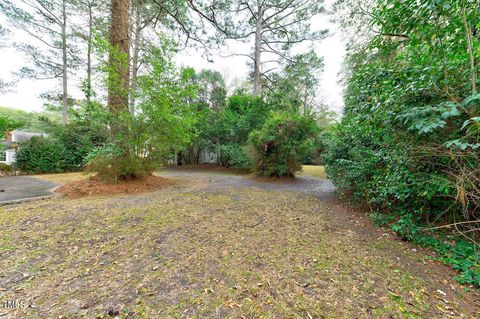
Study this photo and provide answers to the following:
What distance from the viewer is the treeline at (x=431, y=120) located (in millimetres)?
1671

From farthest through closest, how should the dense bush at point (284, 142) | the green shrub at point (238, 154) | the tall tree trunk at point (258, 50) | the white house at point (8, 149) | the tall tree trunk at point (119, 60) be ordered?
the tall tree trunk at point (258, 50) → the green shrub at point (238, 154) → the white house at point (8, 149) → the dense bush at point (284, 142) → the tall tree trunk at point (119, 60)

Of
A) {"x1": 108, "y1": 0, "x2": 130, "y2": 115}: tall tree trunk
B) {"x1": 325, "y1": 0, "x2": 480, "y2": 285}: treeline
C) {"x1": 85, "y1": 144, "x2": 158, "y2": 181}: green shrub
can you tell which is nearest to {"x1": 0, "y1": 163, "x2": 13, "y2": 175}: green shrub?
{"x1": 85, "y1": 144, "x2": 158, "y2": 181}: green shrub

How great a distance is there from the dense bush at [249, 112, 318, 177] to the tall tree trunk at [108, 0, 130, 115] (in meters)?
4.15

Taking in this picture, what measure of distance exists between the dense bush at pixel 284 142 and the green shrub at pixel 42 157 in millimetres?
8491

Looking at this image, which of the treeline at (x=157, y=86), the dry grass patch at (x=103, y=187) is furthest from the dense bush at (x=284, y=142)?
the dry grass patch at (x=103, y=187)

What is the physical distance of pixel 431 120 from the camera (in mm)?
1588

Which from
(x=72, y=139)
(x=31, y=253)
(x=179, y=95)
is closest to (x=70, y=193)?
(x=31, y=253)

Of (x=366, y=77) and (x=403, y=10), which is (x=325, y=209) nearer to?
(x=366, y=77)

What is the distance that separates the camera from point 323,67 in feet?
33.1

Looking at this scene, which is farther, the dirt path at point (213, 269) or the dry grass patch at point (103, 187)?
the dry grass patch at point (103, 187)

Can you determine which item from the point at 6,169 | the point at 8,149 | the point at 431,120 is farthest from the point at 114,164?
the point at 8,149

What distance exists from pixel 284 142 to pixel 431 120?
462 cm

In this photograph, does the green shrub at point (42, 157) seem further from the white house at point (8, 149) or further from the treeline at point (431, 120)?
the treeline at point (431, 120)

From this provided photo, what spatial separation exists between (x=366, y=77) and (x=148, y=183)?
5432mm
